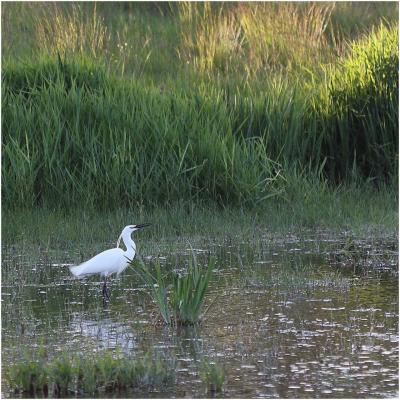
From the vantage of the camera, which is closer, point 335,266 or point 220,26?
point 335,266

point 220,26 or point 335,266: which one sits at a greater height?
point 220,26

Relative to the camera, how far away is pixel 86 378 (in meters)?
4.92

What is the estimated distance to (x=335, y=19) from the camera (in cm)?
1575

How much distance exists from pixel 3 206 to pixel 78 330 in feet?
11.3

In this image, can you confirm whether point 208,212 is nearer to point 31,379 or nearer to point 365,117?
point 365,117

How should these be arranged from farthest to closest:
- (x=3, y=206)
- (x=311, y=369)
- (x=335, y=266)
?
(x=3, y=206), (x=335, y=266), (x=311, y=369)

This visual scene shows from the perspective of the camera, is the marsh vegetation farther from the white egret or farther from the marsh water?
the white egret

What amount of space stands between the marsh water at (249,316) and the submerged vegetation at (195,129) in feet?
3.80

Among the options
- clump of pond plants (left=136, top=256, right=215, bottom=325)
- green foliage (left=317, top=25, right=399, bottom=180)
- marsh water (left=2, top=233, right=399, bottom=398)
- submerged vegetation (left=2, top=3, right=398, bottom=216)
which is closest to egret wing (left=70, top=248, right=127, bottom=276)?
marsh water (left=2, top=233, right=399, bottom=398)

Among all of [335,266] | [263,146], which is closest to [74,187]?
[263,146]

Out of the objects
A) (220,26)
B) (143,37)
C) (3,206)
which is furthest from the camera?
(143,37)

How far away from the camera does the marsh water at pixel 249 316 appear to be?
5.21m

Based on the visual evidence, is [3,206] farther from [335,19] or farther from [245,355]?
[335,19]

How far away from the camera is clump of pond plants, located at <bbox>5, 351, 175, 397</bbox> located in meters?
4.94
